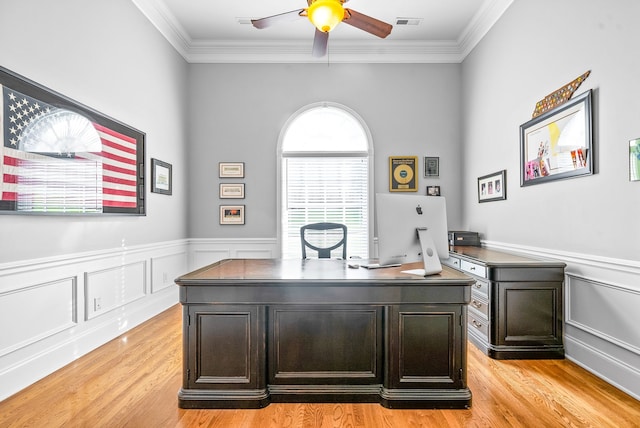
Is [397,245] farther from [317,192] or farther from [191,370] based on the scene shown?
[317,192]

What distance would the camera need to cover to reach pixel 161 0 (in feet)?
13.1

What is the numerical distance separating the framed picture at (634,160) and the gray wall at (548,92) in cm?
5

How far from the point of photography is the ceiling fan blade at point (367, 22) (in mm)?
2777

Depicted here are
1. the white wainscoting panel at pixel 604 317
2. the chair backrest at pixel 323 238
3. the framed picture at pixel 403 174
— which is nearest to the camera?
the white wainscoting panel at pixel 604 317

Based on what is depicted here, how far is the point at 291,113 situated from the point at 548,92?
3.08 meters

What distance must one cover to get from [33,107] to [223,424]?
2.40m

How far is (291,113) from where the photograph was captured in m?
5.07

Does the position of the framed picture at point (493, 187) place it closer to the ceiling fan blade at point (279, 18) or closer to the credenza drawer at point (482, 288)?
the credenza drawer at point (482, 288)

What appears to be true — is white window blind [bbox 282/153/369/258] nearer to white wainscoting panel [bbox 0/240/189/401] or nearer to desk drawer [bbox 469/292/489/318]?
white wainscoting panel [bbox 0/240/189/401]

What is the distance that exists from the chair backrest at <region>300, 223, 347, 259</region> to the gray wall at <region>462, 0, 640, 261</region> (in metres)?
1.70

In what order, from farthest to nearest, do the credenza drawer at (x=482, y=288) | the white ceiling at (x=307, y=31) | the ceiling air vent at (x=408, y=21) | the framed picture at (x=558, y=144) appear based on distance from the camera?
the ceiling air vent at (x=408, y=21) → the white ceiling at (x=307, y=31) → the credenza drawer at (x=482, y=288) → the framed picture at (x=558, y=144)

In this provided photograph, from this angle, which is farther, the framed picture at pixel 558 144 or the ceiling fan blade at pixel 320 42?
the ceiling fan blade at pixel 320 42

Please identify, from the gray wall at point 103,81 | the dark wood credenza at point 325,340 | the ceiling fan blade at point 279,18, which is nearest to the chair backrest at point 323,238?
the dark wood credenza at point 325,340

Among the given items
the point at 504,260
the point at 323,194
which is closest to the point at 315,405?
the point at 504,260
